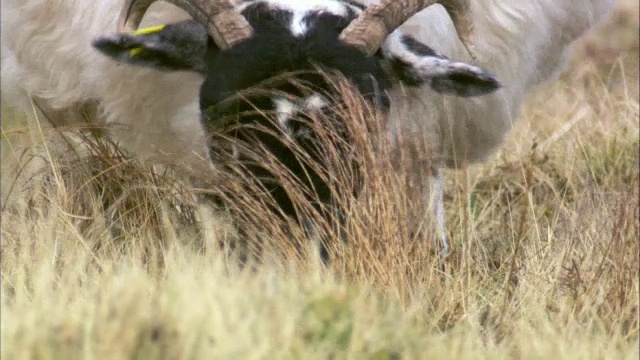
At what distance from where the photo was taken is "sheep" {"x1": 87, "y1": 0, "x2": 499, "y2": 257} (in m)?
5.48

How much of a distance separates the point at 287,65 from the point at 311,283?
1.23m

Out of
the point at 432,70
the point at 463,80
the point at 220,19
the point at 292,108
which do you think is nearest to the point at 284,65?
the point at 292,108

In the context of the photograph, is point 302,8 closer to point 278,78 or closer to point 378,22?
point 378,22

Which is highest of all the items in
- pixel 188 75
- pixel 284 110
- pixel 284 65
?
pixel 284 65

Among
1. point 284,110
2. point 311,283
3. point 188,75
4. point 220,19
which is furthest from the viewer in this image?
point 188,75

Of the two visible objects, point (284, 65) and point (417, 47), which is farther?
point (417, 47)

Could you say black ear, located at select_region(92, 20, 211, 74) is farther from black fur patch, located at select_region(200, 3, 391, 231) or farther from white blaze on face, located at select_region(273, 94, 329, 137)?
white blaze on face, located at select_region(273, 94, 329, 137)

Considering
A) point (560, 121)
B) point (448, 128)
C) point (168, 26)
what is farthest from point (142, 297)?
point (560, 121)

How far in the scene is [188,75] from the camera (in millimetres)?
6316

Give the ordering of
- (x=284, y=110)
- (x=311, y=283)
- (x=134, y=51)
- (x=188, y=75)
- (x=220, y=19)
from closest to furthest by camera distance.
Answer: (x=311, y=283)
(x=284, y=110)
(x=220, y=19)
(x=134, y=51)
(x=188, y=75)

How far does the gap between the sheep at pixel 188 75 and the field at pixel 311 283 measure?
28 centimetres

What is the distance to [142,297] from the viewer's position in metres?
4.04

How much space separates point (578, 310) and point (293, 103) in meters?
1.30

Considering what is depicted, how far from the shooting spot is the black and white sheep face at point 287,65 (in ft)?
18.0
